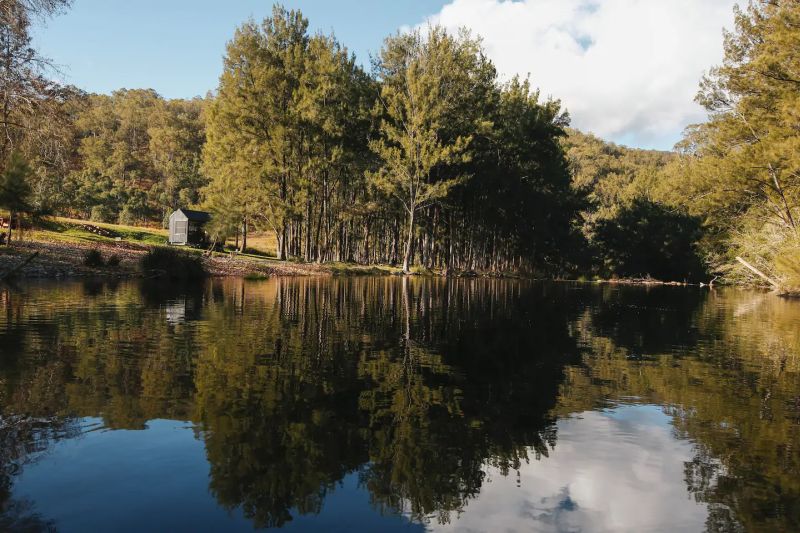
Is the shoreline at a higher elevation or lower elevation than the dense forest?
lower

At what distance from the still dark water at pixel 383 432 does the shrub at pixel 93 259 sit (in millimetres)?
22896

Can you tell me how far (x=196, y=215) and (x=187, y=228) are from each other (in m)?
2.82

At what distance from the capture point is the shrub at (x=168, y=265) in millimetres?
36125

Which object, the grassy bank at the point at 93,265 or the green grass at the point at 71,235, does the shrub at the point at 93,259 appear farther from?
the green grass at the point at 71,235

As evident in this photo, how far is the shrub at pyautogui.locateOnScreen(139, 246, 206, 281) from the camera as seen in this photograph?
36.1m

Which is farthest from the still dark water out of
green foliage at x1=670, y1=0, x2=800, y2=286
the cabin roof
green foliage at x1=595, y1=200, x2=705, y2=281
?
green foliage at x1=595, y1=200, x2=705, y2=281

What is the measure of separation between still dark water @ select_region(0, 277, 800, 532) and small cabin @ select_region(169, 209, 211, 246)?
56508 millimetres

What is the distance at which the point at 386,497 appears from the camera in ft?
18.4

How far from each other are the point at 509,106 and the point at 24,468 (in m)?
65.9

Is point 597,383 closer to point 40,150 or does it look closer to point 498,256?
point 40,150

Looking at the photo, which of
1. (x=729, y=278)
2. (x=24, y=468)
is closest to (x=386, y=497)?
(x=24, y=468)

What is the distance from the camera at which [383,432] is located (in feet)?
24.0

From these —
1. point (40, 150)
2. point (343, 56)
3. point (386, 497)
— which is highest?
point (343, 56)

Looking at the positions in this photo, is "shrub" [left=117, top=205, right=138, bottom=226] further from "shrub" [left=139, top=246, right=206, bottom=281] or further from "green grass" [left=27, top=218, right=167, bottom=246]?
"shrub" [left=139, top=246, right=206, bottom=281]
